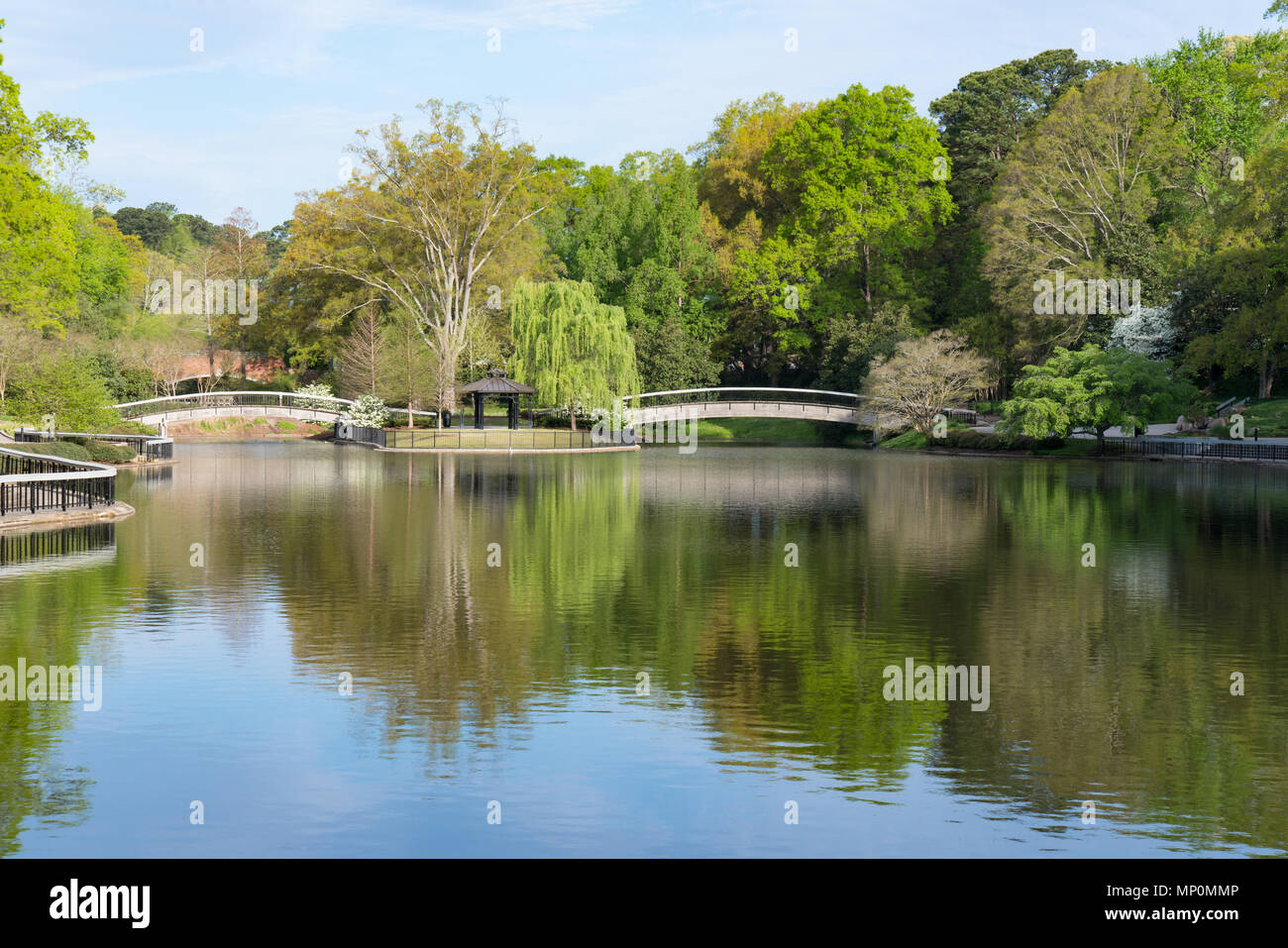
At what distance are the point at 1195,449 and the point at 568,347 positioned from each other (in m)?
32.1

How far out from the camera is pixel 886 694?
12.6 metres

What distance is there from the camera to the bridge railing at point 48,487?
2688 cm

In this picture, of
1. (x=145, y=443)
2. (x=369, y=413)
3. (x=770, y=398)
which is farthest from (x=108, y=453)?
(x=770, y=398)

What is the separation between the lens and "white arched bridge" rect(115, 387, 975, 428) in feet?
259

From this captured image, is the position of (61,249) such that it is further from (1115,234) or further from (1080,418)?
(1115,234)

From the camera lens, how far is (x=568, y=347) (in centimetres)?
7100

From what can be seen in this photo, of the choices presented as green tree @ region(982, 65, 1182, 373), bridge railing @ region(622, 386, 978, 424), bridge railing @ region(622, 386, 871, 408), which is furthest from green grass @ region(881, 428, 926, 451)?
green tree @ region(982, 65, 1182, 373)

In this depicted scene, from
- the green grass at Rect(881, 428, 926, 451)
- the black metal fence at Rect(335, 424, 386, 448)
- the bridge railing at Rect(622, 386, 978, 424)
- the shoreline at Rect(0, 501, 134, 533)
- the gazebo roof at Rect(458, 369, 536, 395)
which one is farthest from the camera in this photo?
the bridge railing at Rect(622, 386, 978, 424)

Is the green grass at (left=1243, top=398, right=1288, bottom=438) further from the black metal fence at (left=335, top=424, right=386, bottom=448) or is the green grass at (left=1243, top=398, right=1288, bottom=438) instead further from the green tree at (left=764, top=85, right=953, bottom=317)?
the black metal fence at (left=335, top=424, right=386, bottom=448)

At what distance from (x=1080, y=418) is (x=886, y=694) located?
1962 inches

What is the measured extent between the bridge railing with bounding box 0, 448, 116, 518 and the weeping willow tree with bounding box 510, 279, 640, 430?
127 feet

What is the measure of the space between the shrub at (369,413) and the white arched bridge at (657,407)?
89cm

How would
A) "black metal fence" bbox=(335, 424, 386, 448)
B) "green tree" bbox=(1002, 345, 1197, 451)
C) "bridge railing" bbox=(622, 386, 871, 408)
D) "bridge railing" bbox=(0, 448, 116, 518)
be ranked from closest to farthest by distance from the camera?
"bridge railing" bbox=(0, 448, 116, 518)
"green tree" bbox=(1002, 345, 1197, 451)
"black metal fence" bbox=(335, 424, 386, 448)
"bridge railing" bbox=(622, 386, 871, 408)

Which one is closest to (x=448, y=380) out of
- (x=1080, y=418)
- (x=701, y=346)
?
(x=701, y=346)
